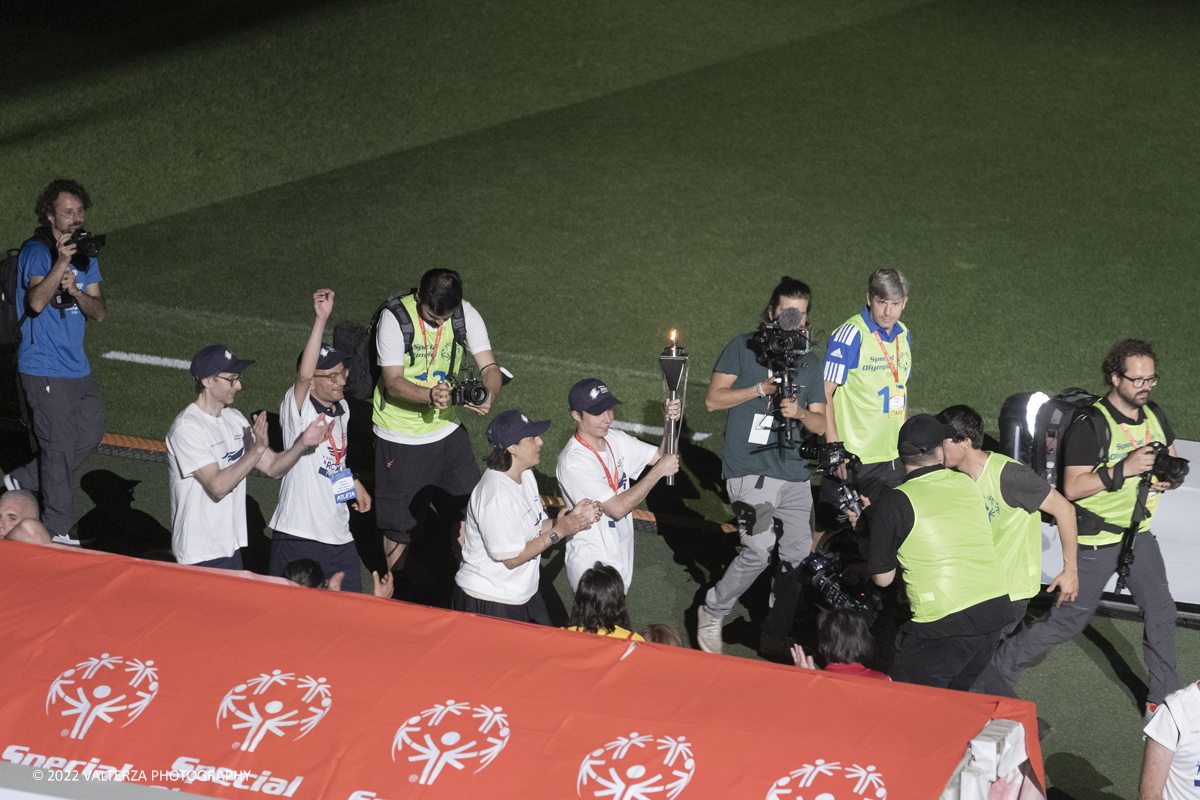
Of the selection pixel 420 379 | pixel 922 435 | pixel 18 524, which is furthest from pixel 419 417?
pixel 922 435

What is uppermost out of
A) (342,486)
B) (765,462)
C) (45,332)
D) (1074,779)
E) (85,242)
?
(85,242)

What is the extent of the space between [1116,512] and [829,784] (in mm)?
3709

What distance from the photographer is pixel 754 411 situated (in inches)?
293

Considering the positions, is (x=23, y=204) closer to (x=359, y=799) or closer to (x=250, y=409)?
(x=250, y=409)

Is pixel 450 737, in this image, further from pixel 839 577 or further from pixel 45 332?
pixel 45 332

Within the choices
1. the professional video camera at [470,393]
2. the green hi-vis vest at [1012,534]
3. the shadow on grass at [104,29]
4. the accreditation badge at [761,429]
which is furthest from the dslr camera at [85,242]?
the shadow on grass at [104,29]

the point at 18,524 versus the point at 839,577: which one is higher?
the point at 18,524

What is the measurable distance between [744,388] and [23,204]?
1549 centimetres

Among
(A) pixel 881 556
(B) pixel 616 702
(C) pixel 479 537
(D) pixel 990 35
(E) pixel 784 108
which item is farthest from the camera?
(D) pixel 990 35

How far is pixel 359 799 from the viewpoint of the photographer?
4.03 m

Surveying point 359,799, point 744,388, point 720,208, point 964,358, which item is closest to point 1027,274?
point 964,358

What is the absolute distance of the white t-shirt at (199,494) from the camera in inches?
248

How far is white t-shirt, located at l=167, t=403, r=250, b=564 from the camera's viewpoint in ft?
20.6

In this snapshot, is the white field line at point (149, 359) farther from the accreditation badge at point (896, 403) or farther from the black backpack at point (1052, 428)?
the black backpack at point (1052, 428)
